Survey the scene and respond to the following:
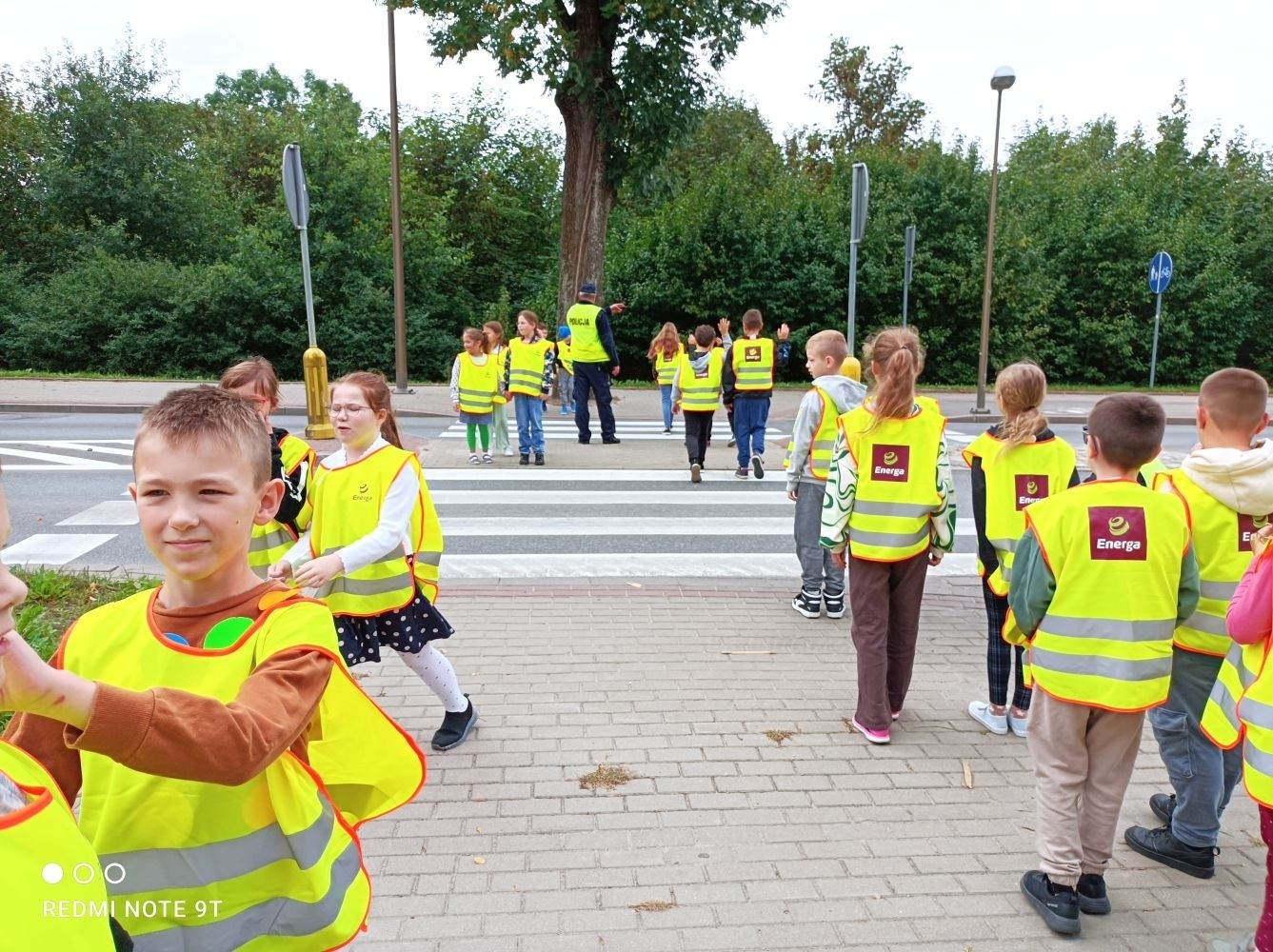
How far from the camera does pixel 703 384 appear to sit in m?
11.0

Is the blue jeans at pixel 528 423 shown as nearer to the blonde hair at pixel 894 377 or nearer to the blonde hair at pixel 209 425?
the blonde hair at pixel 894 377

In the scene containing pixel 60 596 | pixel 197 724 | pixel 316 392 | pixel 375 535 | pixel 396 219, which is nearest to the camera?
pixel 197 724

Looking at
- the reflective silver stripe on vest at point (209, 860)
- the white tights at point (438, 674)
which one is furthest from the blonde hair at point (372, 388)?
the reflective silver stripe on vest at point (209, 860)

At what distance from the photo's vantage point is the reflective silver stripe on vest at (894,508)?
15.1 ft

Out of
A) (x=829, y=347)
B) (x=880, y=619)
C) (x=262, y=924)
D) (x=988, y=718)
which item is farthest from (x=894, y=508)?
(x=262, y=924)

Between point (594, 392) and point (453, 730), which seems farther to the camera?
point (594, 392)

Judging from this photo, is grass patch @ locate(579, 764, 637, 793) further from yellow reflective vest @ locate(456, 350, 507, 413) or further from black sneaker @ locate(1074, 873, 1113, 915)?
yellow reflective vest @ locate(456, 350, 507, 413)

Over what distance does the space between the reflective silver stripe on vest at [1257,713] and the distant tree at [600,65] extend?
1507cm

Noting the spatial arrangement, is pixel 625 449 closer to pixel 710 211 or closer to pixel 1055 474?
pixel 1055 474

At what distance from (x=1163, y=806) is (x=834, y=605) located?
9.45 feet

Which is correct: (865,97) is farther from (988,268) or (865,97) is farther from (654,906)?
(654,906)

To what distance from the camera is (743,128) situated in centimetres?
4372

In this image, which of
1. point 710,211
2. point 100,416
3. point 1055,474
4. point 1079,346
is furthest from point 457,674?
point 1079,346

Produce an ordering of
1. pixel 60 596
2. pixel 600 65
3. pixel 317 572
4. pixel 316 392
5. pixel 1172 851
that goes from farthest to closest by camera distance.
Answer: pixel 600 65 → pixel 316 392 → pixel 60 596 → pixel 1172 851 → pixel 317 572
